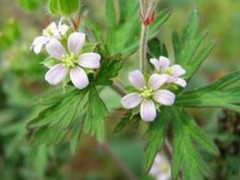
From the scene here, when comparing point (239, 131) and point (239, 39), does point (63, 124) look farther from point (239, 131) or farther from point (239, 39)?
point (239, 39)

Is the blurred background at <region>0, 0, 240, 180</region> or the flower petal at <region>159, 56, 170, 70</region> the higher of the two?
the flower petal at <region>159, 56, 170, 70</region>

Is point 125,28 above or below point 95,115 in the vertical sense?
above

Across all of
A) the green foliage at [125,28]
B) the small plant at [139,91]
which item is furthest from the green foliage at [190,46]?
the green foliage at [125,28]

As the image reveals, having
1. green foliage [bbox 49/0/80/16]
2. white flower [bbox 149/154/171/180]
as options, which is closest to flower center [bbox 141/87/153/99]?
green foliage [bbox 49/0/80/16]

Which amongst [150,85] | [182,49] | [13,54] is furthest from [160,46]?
[13,54]

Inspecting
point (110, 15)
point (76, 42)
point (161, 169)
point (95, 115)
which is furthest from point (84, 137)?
Result: point (76, 42)

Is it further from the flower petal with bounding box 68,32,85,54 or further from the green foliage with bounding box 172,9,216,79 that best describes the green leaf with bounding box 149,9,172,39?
the flower petal with bounding box 68,32,85,54

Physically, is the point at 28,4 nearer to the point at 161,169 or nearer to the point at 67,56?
the point at 67,56
